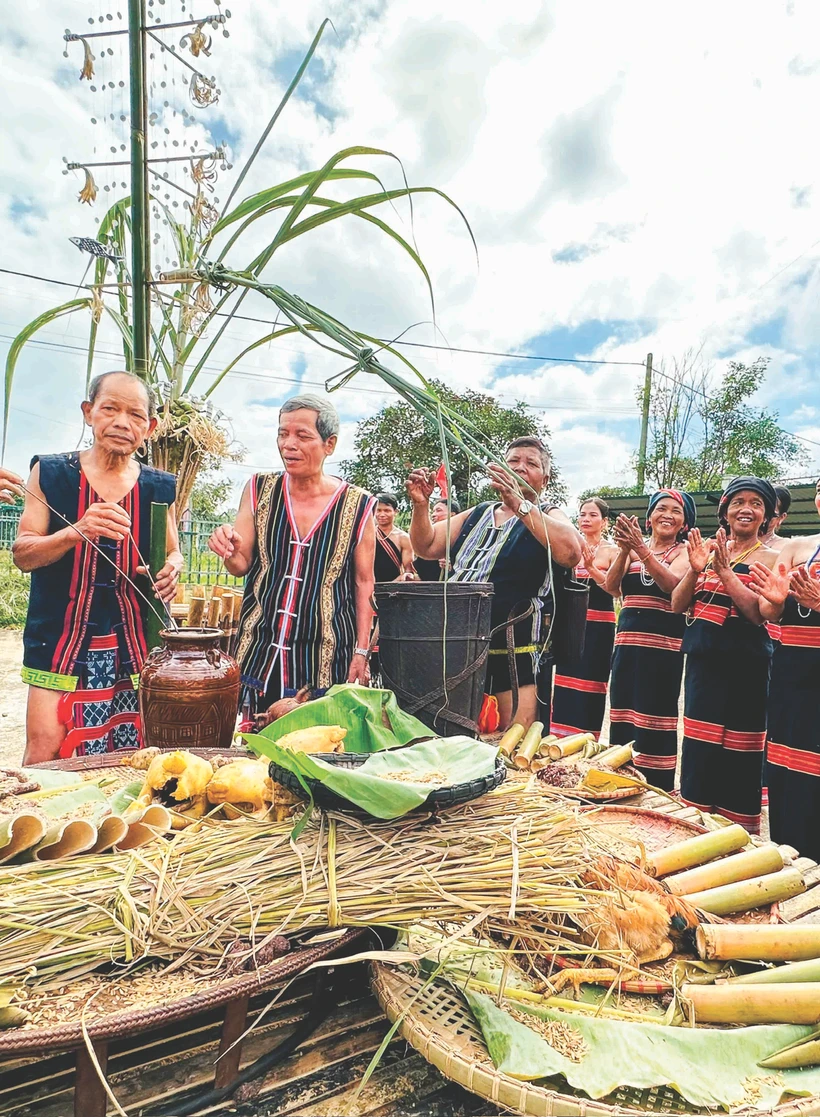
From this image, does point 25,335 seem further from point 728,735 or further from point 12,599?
point 12,599

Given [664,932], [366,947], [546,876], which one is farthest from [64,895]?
[664,932]

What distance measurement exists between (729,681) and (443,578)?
1883 millimetres

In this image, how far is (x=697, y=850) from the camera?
153 cm

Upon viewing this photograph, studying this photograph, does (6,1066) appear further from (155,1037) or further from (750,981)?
(750,981)

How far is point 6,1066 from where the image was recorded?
1.05 m

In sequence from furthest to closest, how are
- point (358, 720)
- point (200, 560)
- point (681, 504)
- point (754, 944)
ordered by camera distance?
1. point (200, 560)
2. point (681, 504)
3. point (358, 720)
4. point (754, 944)

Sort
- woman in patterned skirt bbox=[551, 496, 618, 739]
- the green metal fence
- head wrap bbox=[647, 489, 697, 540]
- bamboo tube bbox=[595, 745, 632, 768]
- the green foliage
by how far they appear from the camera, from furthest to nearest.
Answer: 1. the green foliage
2. the green metal fence
3. woman in patterned skirt bbox=[551, 496, 618, 739]
4. head wrap bbox=[647, 489, 697, 540]
5. bamboo tube bbox=[595, 745, 632, 768]

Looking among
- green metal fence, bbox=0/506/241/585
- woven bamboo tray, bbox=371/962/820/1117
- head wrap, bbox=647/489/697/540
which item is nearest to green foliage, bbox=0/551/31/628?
green metal fence, bbox=0/506/241/585

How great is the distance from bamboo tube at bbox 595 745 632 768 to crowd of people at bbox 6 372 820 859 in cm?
62

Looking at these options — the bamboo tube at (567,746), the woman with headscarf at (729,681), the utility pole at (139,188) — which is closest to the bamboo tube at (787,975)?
the bamboo tube at (567,746)

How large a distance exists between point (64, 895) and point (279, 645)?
1.56 metres

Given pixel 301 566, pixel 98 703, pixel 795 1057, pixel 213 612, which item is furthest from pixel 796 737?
pixel 213 612

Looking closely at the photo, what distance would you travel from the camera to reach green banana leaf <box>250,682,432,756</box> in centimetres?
176

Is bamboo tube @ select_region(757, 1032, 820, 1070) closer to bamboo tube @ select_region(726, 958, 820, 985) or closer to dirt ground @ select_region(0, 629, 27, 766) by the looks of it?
bamboo tube @ select_region(726, 958, 820, 985)
